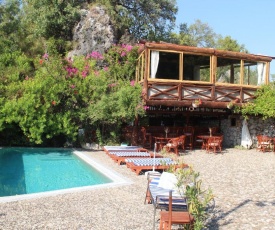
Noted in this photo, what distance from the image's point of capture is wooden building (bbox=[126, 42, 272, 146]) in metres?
14.2

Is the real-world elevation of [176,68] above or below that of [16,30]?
below

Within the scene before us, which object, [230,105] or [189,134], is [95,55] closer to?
[189,134]

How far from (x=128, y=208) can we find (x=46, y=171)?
6.45 metres

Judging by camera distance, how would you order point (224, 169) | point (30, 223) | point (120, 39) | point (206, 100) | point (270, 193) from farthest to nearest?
point (120, 39)
point (206, 100)
point (224, 169)
point (270, 193)
point (30, 223)

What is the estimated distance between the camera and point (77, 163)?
1289 cm

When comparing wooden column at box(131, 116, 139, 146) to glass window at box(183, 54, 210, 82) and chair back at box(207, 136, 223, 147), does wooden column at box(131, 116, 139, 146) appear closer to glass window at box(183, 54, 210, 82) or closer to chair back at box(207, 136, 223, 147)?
chair back at box(207, 136, 223, 147)

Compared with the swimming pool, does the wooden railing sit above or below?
above

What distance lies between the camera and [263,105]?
15273 mm

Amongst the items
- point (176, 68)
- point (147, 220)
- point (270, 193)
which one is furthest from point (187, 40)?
point (147, 220)

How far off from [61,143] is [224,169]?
10.2 meters

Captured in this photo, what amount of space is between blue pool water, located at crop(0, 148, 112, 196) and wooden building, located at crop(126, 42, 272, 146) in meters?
4.50

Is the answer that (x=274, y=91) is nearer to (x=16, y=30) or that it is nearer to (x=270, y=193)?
(x=270, y=193)

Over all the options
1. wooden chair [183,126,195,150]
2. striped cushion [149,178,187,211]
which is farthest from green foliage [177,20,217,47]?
striped cushion [149,178,187,211]

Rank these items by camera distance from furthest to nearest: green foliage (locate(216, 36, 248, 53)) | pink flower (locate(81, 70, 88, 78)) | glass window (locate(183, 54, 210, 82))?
green foliage (locate(216, 36, 248, 53))
glass window (locate(183, 54, 210, 82))
pink flower (locate(81, 70, 88, 78))
